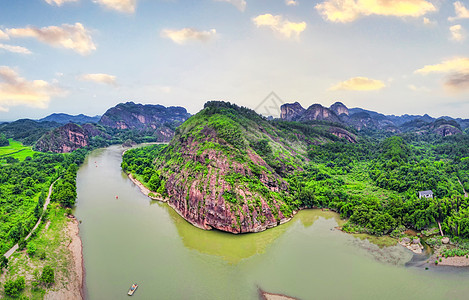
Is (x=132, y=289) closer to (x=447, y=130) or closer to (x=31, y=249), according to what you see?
(x=31, y=249)

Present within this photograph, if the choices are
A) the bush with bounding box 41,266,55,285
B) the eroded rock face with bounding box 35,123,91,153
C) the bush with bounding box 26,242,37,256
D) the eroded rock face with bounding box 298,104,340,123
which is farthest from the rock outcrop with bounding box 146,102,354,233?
the eroded rock face with bounding box 298,104,340,123

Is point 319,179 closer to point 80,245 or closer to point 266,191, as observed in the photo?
point 266,191

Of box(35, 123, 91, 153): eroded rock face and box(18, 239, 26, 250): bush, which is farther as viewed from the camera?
box(35, 123, 91, 153): eroded rock face

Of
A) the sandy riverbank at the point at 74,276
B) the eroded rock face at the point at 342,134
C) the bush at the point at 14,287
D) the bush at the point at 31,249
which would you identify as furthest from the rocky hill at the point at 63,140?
the eroded rock face at the point at 342,134

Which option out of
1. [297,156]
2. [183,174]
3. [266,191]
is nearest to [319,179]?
[297,156]

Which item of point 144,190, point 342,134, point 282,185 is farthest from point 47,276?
point 342,134

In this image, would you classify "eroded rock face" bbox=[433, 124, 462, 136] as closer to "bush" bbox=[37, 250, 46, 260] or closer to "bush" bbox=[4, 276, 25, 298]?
"bush" bbox=[37, 250, 46, 260]
